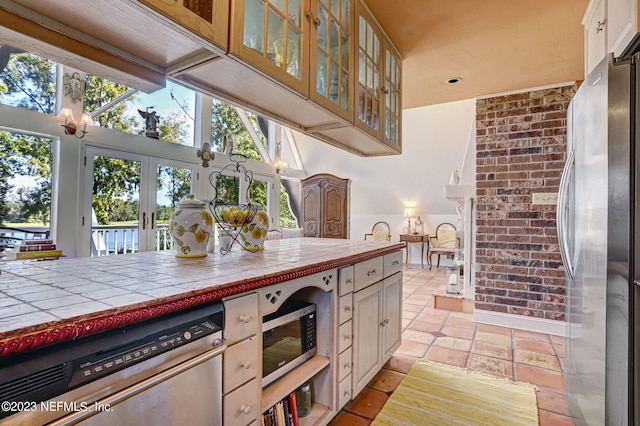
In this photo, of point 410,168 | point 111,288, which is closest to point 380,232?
point 410,168

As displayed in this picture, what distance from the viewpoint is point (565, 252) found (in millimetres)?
1552

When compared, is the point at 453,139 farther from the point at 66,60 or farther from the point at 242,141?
the point at 66,60

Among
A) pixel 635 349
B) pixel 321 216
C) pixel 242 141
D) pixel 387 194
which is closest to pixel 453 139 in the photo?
pixel 387 194

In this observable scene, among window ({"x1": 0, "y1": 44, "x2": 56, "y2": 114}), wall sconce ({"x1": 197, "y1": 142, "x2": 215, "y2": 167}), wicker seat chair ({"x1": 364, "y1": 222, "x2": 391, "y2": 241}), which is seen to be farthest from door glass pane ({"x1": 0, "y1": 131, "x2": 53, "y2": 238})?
wicker seat chair ({"x1": 364, "y1": 222, "x2": 391, "y2": 241})

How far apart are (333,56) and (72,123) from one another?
332 cm

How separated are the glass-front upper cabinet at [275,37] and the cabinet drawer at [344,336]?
117cm

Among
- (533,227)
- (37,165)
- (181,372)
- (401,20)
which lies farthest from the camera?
(37,165)

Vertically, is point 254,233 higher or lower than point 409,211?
lower

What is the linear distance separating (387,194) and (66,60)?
6.88 meters

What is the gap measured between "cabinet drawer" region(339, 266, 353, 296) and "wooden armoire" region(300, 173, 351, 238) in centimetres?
488

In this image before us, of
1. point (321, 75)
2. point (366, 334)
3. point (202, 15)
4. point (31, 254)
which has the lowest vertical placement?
point (366, 334)

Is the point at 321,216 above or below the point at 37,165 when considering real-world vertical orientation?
below

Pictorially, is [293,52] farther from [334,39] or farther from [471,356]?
[471,356]

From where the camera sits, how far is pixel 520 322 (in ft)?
9.91
